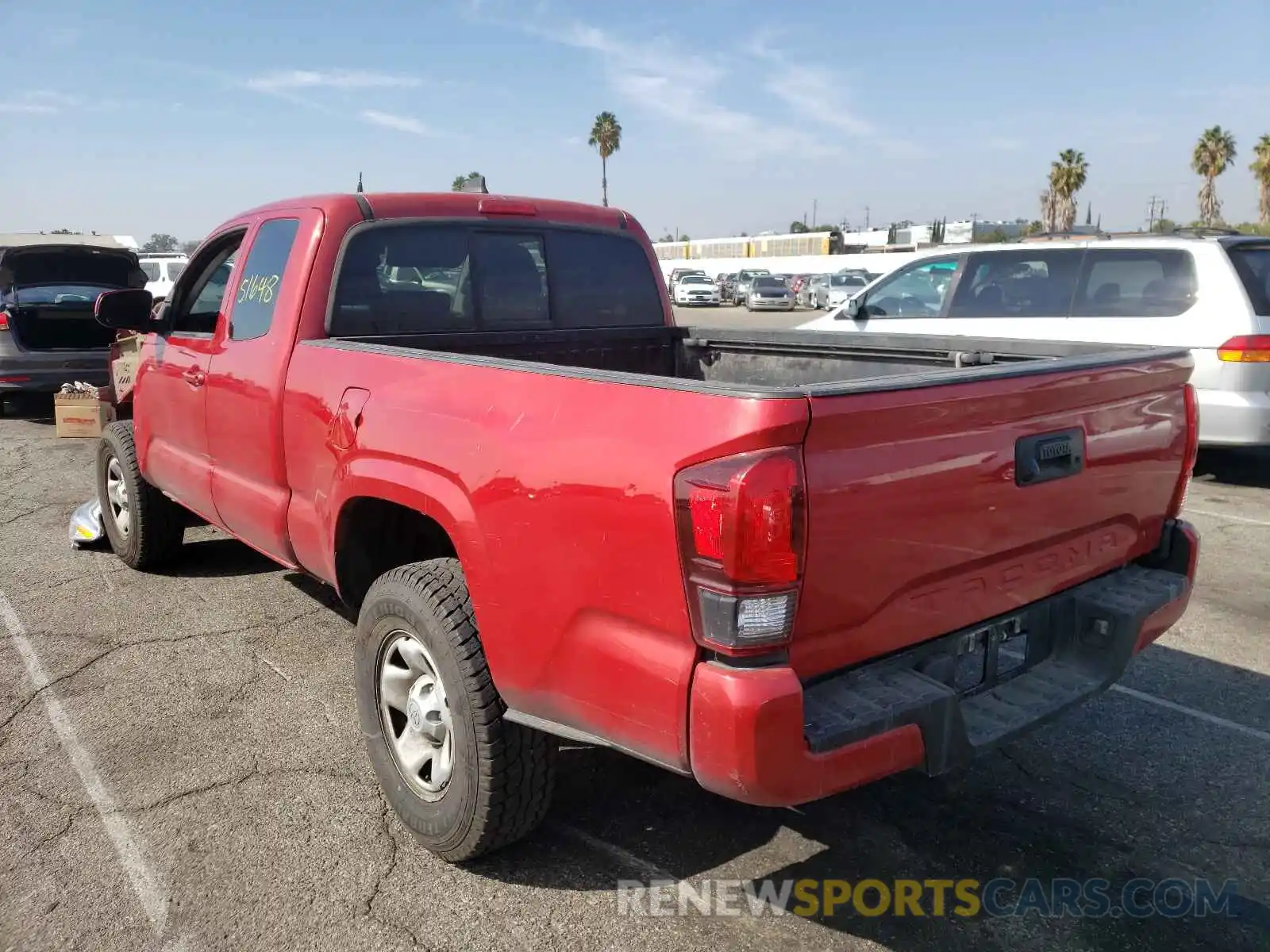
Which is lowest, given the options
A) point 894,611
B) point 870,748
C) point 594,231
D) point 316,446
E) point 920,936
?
point 920,936

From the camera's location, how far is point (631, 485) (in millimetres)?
2184

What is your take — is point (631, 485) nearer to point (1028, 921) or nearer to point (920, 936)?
point (920, 936)

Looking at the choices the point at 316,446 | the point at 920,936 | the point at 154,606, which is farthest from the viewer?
the point at 154,606

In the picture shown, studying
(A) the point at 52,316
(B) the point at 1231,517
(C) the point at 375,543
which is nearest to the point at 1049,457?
(C) the point at 375,543

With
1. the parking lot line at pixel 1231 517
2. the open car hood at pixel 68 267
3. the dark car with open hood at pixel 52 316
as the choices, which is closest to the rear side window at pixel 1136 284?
the parking lot line at pixel 1231 517

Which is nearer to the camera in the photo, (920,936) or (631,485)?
(631,485)

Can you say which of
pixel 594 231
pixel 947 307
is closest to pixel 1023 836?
pixel 594 231

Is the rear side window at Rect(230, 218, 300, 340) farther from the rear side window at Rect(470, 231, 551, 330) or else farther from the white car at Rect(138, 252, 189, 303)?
the white car at Rect(138, 252, 189, 303)

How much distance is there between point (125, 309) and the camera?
15.2 ft

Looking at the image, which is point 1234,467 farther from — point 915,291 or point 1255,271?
point 915,291

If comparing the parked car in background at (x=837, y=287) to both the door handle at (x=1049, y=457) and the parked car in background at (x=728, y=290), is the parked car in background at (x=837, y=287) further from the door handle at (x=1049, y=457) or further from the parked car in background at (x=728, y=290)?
the door handle at (x=1049, y=457)

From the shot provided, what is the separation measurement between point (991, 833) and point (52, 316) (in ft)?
36.6

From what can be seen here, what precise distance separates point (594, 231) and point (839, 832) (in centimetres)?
288

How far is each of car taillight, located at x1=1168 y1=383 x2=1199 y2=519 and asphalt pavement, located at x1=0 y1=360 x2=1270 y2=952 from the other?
0.99 m
